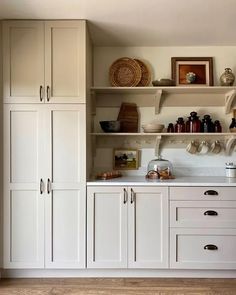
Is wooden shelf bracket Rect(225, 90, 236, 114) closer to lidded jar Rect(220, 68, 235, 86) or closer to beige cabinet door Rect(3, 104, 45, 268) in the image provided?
lidded jar Rect(220, 68, 235, 86)

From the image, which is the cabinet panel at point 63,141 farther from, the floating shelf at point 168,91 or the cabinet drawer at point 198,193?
the cabinet drawer at point 198,193

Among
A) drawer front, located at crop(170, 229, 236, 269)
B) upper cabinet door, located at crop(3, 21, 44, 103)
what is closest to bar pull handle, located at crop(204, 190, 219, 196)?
drawer front, located at crop(170, 229, 236, 269)

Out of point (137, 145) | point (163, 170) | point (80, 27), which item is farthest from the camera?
point (137, 145)

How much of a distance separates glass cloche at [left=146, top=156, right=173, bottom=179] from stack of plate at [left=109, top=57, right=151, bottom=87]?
0.81 m

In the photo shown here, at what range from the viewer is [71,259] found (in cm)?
256

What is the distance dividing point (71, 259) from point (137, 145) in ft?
4.22

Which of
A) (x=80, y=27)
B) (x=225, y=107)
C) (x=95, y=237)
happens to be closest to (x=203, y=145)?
(x=225, y=107)

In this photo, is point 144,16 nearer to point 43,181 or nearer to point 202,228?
point 43,181

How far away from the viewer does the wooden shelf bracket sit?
287cm

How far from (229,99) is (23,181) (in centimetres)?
212

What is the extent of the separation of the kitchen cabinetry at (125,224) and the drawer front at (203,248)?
101 mm

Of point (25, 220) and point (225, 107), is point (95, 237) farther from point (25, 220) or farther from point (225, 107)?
point (225, 107)

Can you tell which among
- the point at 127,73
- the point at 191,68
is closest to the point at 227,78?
the point at 191,68

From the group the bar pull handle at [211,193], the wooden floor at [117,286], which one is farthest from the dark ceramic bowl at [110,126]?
the wooden floor at [117,286]
